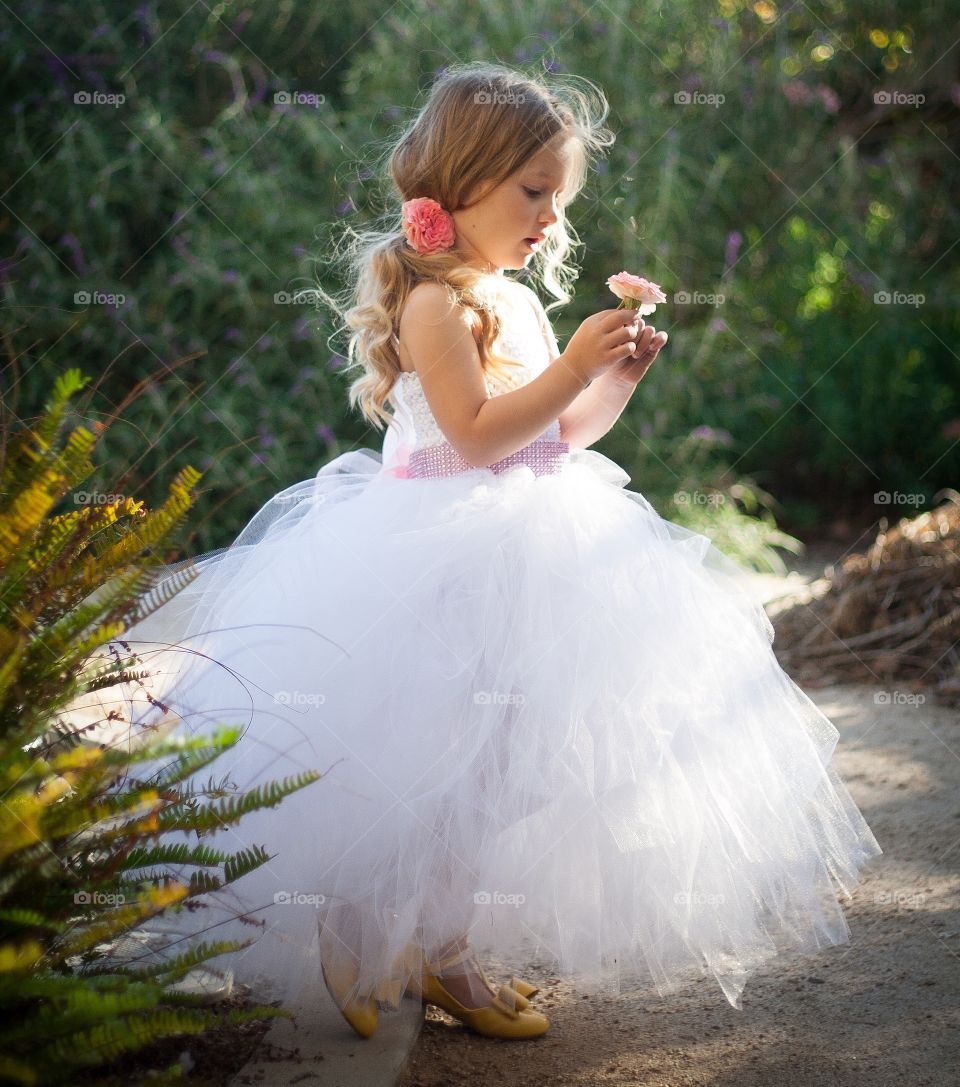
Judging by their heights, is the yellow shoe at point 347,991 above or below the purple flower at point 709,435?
below

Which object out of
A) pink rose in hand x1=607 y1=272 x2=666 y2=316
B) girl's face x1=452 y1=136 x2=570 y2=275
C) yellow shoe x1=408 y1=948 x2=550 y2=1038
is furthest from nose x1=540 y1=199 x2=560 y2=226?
yellow shoe x1=408 y1=948 x2=550 y2=1038

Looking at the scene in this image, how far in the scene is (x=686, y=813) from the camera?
175 cm

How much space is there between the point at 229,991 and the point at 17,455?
92 centimetres

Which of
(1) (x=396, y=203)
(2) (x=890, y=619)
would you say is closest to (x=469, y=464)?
(2) (x=890, y=619)

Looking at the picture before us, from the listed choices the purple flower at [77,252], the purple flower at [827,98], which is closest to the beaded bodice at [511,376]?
the purple flower at [77,252]

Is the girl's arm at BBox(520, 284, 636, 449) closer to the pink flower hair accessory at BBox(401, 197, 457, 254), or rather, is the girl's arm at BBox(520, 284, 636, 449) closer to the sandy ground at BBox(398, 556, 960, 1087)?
the pink flower hair accessory at BBox(401, 197, 457, 254)

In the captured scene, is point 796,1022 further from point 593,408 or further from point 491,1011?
point 593,408

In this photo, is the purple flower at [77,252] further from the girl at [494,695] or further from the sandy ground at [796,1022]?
the sandy ground at [796,1022]

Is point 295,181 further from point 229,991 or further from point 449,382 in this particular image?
point 229,991

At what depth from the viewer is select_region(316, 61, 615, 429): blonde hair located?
6.63 ft

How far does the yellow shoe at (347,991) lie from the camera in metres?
1.79

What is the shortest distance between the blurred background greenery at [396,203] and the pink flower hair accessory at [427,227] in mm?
2659

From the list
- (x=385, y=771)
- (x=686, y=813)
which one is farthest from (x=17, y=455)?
(x=686, y=813)

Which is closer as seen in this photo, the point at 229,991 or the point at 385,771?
the point at 385,771
